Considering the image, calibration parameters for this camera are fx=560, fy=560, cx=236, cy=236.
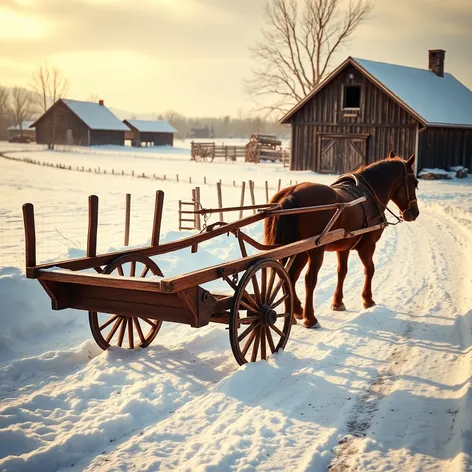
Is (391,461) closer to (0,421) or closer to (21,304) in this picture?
(0,421)

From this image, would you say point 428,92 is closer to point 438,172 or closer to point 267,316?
point 438,172

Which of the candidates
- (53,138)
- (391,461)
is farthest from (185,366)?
(53,138)

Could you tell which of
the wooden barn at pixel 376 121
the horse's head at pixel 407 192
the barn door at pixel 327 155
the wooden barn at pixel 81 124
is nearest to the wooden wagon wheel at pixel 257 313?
the horse's head at pixel 407 192

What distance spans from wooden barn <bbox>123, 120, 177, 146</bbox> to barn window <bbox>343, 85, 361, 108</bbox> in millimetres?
42564

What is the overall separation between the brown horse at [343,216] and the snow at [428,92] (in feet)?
61.2

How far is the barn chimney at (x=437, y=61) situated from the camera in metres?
34.3

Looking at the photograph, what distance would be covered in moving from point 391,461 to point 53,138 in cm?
6699

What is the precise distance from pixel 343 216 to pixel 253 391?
301cm

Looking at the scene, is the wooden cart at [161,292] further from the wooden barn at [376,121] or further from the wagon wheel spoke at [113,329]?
the wooden barn at [376,121]

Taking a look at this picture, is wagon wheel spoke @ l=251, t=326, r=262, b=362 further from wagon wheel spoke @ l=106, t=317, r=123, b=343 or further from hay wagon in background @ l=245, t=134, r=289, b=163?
hay wagon in background @ l=245, t=134, r=289, b=163

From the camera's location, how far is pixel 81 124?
64.6m

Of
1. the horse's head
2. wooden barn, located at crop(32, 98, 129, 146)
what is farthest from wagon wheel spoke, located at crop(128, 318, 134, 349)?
wooden barn, located at crop(32, 98, 129, 146)

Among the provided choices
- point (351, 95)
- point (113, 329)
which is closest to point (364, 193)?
point (113, 329)

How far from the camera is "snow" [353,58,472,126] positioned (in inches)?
1053
